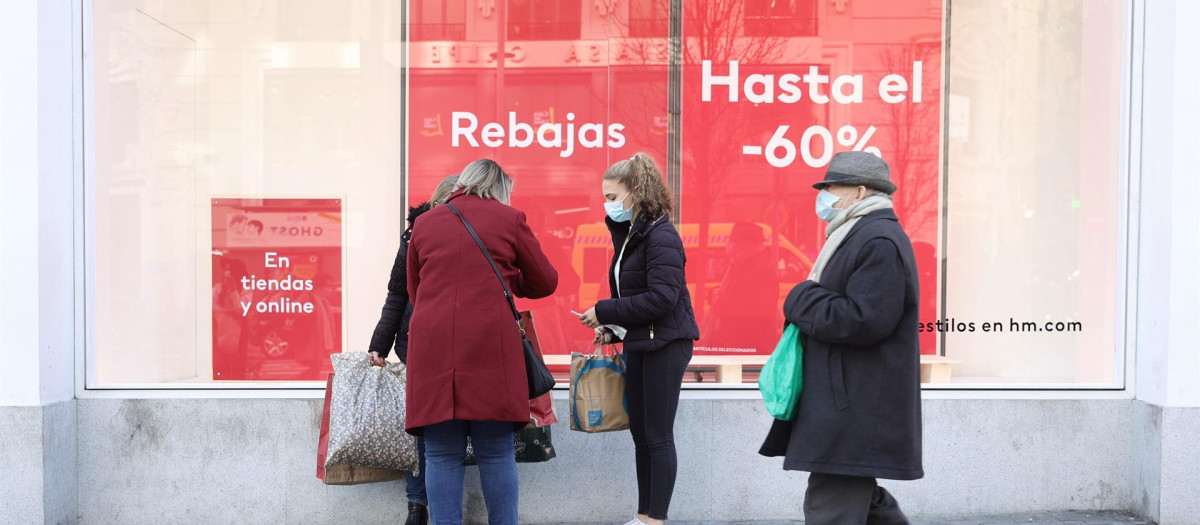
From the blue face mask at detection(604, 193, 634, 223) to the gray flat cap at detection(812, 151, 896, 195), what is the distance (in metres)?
1.37

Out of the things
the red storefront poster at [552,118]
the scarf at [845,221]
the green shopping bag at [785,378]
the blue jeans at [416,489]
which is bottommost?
the blue jeans at [416,489]

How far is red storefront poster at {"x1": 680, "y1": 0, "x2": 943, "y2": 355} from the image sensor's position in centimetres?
598

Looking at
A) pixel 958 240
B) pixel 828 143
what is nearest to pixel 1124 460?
pixel 958 240

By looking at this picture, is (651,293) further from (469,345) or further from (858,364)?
(858,364)

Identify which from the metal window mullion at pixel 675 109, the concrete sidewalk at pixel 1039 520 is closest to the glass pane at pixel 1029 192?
the concrete sidewalk at pixel 1039 520

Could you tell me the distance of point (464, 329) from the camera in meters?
4.05

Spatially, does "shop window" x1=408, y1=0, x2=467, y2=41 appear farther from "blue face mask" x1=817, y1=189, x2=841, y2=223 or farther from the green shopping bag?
the green shopping bag

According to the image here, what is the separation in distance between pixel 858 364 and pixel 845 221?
0.49 meters

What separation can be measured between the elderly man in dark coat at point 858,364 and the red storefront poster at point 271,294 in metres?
3.28

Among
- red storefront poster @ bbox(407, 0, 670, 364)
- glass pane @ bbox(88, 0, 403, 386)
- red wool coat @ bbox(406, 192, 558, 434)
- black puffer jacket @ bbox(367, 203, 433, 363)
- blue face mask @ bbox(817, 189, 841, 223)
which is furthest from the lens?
red storefront poster @ bbox(407, 0, 670, 364)

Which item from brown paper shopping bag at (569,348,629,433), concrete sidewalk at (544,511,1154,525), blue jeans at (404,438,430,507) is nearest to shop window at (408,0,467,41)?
brown paper shopping bag at (569,348,629,433)

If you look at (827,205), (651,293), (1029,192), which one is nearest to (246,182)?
(651,293)

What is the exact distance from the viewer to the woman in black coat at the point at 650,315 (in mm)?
4609

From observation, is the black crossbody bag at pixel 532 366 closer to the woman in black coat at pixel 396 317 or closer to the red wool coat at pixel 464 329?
the red wool coat at pixel 464 329
